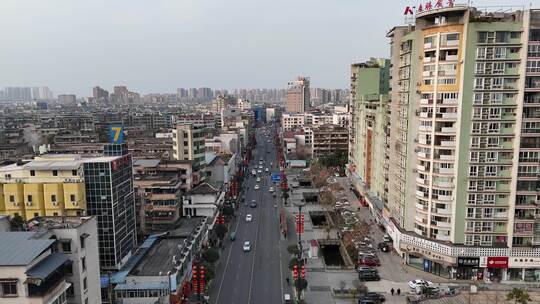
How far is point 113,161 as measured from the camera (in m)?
30.2

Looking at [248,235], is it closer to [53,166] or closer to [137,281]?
[137,281]

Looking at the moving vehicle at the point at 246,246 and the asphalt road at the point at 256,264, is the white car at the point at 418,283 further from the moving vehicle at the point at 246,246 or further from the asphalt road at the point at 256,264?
the moving vehicle at the point at 246,246

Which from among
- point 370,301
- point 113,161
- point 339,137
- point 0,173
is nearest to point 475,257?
point 370,301

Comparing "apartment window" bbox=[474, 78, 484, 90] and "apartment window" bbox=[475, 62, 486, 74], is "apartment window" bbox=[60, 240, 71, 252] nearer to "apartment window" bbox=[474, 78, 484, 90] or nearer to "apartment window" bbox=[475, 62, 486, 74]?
"apartment window" bbox=[474, 78, 484, 90]

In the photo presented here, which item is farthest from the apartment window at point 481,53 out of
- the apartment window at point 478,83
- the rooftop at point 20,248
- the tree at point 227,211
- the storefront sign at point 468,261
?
the tree at point 227,211

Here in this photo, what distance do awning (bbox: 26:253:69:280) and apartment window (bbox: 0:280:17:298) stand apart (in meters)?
0.79

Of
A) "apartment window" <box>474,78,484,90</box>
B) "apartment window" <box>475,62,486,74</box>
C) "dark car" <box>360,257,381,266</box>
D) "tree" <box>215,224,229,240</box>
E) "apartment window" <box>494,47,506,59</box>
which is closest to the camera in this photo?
"apartment window" <box>494,47,506,59</box>

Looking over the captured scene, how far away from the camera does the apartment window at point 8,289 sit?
56.9 ft

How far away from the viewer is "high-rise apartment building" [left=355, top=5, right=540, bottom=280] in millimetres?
31297

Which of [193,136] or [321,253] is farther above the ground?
[193,136]

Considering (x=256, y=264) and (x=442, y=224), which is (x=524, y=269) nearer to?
(x=442, y=224)

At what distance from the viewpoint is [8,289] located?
17.4m

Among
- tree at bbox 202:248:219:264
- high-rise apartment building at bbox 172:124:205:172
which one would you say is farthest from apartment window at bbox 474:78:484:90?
high-rise apartment building at bbox 172:124:205:172

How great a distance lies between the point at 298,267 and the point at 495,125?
18.1 metres
